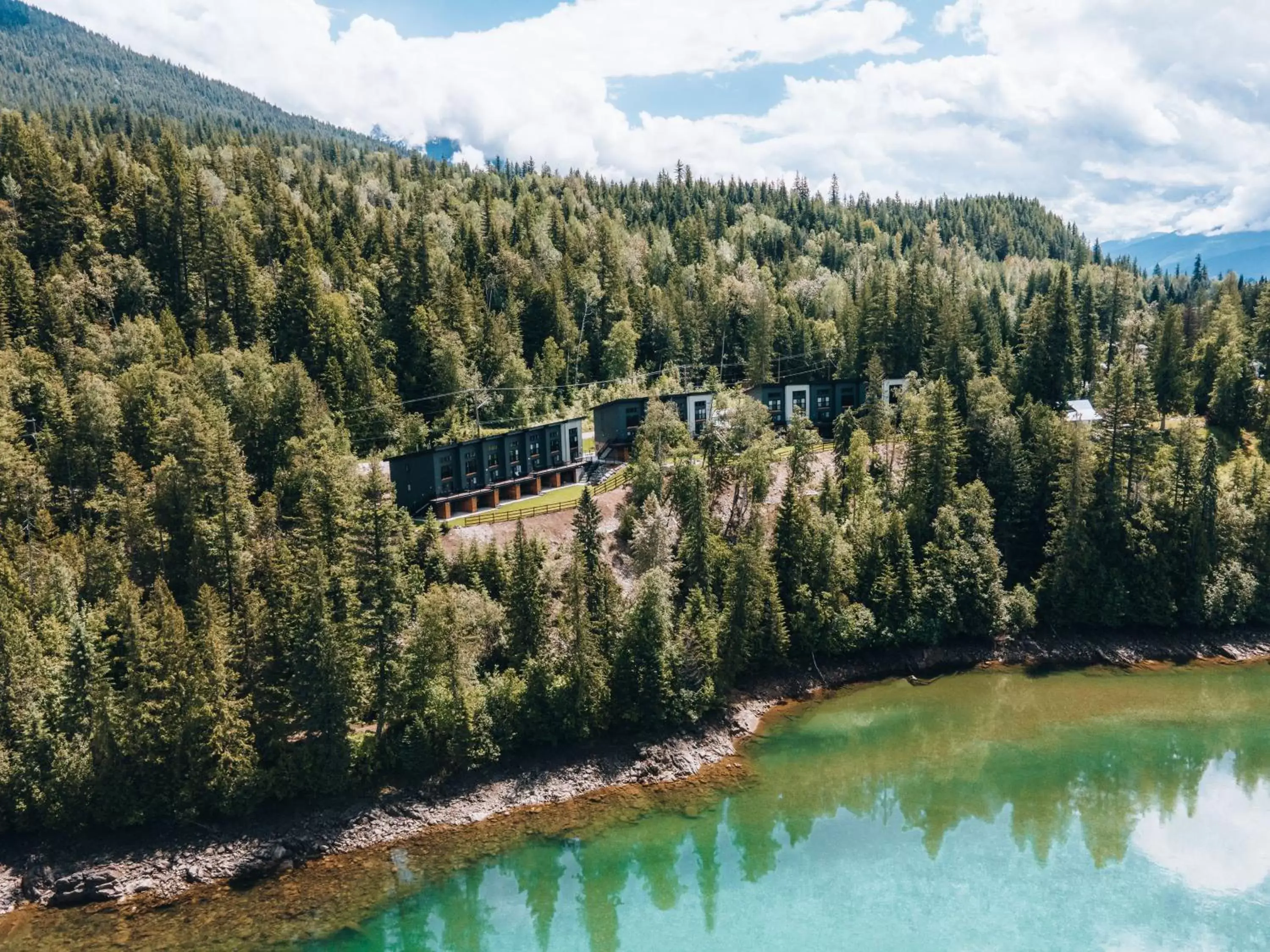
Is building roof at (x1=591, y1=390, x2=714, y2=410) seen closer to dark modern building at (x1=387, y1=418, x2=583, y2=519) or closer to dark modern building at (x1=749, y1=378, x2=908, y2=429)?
dark modern building at (x1=387, y1=418, x2=583, y2=519)

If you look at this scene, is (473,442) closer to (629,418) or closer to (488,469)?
(488,469)

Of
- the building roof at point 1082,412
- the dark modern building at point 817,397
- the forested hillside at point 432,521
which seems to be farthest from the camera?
the dark modern building at point 817,397

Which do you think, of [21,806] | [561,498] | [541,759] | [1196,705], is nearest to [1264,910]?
[1196,705]

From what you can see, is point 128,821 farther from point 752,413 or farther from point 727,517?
point 752,413

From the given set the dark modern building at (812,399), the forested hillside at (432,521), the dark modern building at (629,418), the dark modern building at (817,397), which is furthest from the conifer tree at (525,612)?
the dark modern building at (812,399)

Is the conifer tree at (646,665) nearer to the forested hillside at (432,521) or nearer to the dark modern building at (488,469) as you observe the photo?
the forested hillside at (432,521)
